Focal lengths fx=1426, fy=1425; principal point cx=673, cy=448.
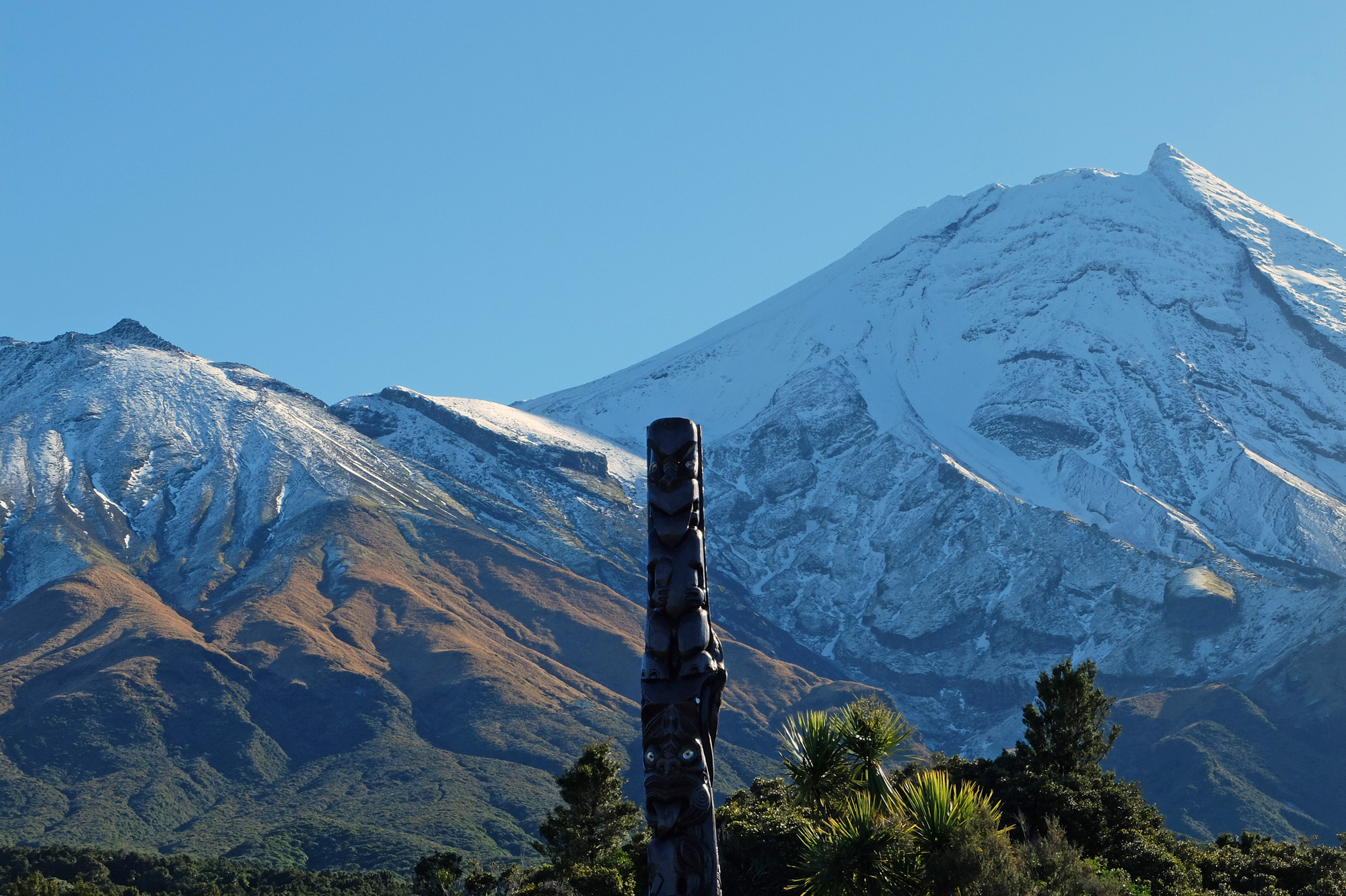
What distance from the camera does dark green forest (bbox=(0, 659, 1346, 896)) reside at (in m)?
24.4

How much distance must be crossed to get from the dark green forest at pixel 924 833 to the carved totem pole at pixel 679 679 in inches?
97.2

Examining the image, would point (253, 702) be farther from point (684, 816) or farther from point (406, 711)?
point (684, 816)

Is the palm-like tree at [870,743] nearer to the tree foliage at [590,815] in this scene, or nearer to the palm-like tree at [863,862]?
the palm-like tree at [863,862]

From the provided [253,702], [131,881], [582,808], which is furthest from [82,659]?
[582,808]

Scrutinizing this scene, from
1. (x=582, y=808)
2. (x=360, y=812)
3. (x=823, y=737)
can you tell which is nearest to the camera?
(x=823, y=737)

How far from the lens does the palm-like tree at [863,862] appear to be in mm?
24281

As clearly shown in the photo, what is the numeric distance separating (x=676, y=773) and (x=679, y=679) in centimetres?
157

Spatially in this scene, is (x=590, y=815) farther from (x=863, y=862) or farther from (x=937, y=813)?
(x=937, y=813)

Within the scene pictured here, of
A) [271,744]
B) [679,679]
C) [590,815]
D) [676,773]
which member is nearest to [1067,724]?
[590,815]

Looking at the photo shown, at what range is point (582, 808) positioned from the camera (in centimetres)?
4866

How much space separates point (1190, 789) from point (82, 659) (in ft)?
459

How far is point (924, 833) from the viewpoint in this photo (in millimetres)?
24797

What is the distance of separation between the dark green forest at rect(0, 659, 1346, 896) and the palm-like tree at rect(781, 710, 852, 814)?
0.04 m

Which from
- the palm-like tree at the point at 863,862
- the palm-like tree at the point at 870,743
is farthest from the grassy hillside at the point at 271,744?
the palm-like tree at the point at 863,862
